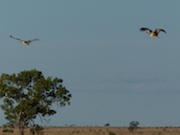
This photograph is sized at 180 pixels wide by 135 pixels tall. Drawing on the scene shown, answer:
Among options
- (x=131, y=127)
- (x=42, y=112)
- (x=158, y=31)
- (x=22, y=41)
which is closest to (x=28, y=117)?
(x=42, y=112)

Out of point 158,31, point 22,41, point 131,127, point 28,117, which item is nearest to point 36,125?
point 28,117

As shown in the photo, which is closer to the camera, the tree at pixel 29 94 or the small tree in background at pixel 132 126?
the tree at pixel 29 94

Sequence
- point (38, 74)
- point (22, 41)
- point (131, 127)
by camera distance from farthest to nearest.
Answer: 1. point (131, 127)
2. point (38, 74)
3. point (22, 41)

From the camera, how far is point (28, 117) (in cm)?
8762

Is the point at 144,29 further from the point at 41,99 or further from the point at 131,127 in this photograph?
the point at 131,127

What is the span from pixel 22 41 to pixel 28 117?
1211 inches

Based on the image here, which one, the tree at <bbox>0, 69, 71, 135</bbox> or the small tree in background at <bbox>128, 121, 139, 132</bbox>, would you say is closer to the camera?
the tree at <bbox>0, 69, 71, 135</bbox>

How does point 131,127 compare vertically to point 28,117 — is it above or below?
above

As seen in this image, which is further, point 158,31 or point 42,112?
point 42,112

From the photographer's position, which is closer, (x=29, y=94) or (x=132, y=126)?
(x=29, y=94)

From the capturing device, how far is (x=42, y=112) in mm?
87562

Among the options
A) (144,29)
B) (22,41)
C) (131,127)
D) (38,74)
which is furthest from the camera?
(131,127)

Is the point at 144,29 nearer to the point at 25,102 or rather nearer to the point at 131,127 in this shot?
the point at 25,102

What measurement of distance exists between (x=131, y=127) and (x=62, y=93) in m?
72.6
